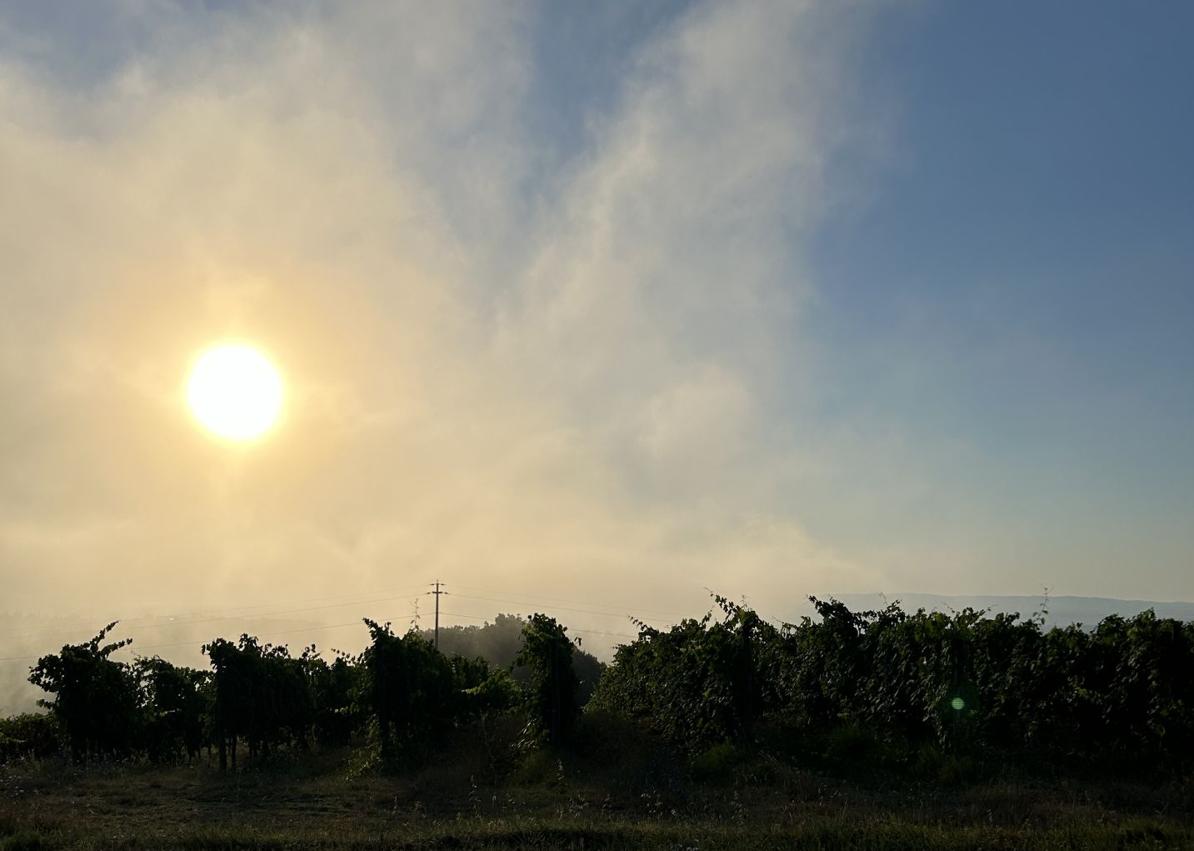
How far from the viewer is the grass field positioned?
12781mm

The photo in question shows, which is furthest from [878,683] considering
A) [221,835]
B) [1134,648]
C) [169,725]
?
[169,725]

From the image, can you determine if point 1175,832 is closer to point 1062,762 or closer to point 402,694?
point 1062,762

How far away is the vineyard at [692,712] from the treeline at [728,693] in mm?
52

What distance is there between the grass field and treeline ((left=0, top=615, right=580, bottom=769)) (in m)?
2.95

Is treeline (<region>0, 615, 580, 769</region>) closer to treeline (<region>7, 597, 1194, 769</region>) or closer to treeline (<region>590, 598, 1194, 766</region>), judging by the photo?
treeline (<region>7, 597, 1194, 769</region>)

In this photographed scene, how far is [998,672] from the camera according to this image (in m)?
18.7

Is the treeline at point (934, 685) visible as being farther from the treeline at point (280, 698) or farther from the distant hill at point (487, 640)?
the distant hill at point (487, 640)

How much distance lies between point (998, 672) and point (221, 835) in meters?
15.4

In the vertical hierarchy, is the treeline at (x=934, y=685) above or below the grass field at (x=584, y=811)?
above

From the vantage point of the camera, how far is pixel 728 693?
22.3m

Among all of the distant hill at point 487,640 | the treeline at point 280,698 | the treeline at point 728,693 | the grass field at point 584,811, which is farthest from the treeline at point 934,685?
the distant hill at point 487,640

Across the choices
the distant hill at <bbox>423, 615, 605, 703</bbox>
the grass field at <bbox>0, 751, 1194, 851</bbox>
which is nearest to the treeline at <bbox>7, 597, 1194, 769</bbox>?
the grass field at <bbox>0, 751, 1194, 851</bbox>

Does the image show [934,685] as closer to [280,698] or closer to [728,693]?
[728,693]

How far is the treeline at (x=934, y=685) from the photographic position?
1666 centimetres
